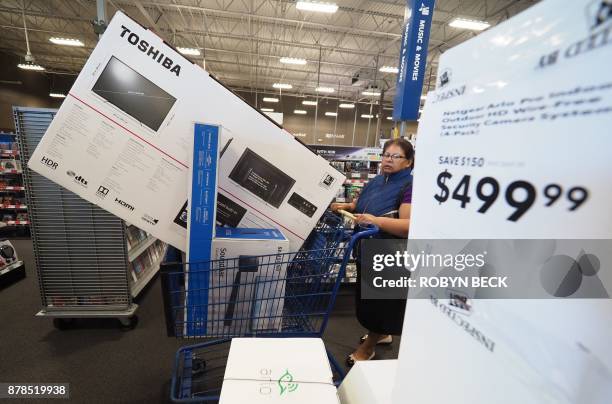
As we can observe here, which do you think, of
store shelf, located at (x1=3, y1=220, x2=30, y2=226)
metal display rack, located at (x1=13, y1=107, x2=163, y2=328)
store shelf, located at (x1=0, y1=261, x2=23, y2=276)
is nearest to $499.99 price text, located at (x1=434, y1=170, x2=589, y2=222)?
metal display rack, located at (x1=13, y1=107, x2=163, y2=328)

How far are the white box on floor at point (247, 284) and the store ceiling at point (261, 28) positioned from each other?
25.3ft

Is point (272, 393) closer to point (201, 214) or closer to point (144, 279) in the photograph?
point (201, 214)

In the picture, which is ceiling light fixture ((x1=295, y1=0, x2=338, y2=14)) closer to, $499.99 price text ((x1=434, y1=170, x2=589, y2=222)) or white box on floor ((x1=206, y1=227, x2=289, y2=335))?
white box on floor ((x1=206, y1=227, x2=289, y2=335))

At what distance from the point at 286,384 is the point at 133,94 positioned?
1.57 meters

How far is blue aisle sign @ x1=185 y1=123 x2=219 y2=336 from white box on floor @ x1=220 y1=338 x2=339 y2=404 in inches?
23.4

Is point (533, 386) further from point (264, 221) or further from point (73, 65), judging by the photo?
point (73, 65)

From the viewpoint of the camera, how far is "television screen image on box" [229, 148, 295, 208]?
1.71 m

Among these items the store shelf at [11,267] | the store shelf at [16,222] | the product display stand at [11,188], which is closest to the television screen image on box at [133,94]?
the store shelf at [11,267]

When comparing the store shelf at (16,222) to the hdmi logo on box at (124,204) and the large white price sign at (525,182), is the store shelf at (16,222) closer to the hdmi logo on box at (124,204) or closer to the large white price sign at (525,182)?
the hdmi logo on box at (124,204)

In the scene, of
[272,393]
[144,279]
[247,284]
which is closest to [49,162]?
[247,284]

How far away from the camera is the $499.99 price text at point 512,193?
0.32 metres

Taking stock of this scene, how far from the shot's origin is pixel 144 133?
157 centimetres

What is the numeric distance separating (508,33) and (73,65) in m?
20.2

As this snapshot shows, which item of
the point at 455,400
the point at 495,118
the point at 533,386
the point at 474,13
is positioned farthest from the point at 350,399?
the point at 474,13
